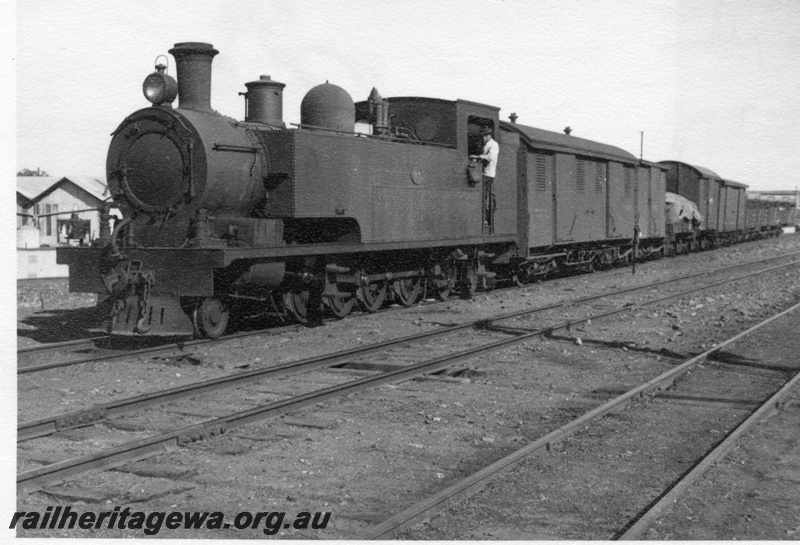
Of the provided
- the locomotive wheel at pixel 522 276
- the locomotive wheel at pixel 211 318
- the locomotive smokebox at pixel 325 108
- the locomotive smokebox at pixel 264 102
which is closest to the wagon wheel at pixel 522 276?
the locomotive wheel at pixel 522 276

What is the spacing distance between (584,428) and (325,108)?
6461mm

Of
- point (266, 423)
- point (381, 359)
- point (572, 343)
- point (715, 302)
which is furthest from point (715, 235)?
point (266, 423)

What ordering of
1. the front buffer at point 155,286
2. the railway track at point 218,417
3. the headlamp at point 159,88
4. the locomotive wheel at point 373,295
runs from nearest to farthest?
the railway track at point 218,417 < the front buffer at point 155,286 < the headlamp at point 159,88 < the locomotive wheel at point 373,295

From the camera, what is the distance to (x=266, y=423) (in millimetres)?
6352

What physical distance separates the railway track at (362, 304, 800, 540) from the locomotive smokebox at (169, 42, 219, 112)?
6171 millimetres

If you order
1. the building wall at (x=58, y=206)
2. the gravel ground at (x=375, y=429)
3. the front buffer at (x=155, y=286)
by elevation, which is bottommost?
the gravel ground at (x=375, y=429)

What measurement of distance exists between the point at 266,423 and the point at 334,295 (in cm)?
507

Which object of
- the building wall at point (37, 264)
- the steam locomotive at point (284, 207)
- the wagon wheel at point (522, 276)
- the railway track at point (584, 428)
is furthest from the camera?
the building wall at point (37, 264)

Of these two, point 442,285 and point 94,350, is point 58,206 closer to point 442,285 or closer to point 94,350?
point 442,285

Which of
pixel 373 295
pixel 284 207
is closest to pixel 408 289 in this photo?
pixel 373 295

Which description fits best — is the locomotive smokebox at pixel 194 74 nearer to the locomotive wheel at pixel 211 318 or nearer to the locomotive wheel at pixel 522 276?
the locomotive wheel at pixel 211 318

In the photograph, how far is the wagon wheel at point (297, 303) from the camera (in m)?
11.1

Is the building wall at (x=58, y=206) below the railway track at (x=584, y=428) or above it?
above

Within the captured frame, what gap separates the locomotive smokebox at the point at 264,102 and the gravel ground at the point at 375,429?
3004mm
